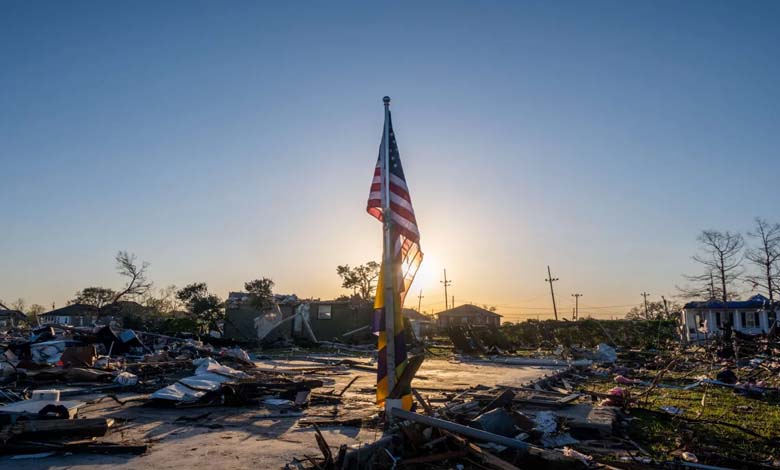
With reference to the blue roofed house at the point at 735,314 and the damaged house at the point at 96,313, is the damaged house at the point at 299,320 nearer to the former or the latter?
the damaged house at the point at 96,313

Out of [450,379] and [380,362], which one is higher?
[380,362]

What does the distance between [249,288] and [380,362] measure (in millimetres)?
47207

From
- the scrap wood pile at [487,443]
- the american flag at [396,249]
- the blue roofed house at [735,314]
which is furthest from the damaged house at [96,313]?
the blue roofed house at [735,314]

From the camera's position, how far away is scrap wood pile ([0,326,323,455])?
6.89 m

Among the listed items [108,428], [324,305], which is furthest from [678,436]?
[324,305]

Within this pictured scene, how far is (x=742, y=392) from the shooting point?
13.7 m

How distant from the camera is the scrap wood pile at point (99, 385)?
271 inches

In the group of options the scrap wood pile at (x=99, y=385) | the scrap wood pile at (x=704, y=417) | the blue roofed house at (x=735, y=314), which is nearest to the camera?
the scrap wood pile at (x=704, y=417)

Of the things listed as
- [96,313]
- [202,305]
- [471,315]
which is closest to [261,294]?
[202,305]

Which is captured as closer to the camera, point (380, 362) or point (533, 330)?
point (380, 362)

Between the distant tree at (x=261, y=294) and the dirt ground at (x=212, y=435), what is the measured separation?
3534cm

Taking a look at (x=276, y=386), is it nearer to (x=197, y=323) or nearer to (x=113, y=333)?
(x=113, y=333)

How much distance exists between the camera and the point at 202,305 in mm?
49125

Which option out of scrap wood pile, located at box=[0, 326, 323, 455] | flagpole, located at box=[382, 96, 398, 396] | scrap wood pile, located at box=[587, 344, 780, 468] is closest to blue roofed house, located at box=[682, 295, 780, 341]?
scrap wood pile, located at box=[587, 344, 780, 468]
